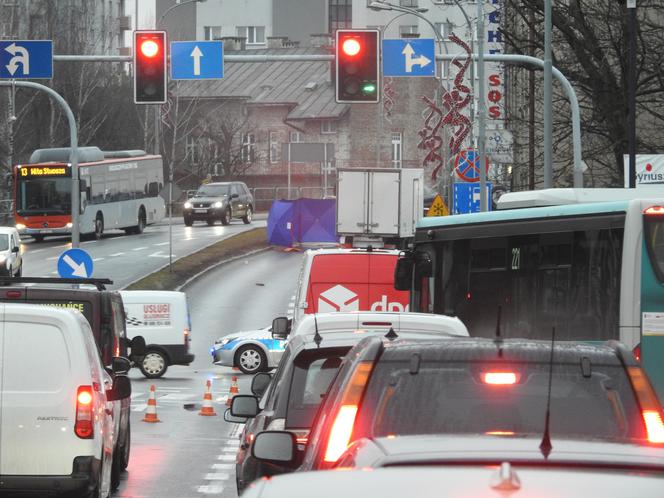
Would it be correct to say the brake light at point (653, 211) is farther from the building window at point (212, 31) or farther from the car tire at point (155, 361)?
the building window at point (212, 31)

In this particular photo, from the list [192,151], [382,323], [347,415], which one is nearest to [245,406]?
[382,323]

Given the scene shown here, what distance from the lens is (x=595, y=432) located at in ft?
19.2

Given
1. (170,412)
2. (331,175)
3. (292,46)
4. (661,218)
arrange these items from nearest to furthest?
(661,218), (170,412), (331,175), (292,46)

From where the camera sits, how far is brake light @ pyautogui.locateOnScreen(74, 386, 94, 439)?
1118 centimetres

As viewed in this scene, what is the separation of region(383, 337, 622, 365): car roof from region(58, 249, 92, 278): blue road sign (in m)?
28.2

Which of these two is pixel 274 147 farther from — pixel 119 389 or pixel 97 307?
pixel 119 389

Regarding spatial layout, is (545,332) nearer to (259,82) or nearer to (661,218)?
(661,218)

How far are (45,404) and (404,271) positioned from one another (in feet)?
35.5

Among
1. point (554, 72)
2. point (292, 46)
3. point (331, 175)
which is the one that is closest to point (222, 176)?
point (331, 175)

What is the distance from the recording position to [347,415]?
6.01 m

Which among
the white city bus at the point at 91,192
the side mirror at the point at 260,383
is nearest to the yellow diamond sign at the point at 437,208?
the white city bus at the point at 91,192

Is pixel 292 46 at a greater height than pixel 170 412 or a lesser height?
greater

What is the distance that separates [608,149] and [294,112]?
76.0m

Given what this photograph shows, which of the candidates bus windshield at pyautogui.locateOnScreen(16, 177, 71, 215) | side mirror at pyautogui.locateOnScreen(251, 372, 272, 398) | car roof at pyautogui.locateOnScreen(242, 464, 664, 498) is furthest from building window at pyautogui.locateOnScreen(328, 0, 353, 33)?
car roof at pyautogui.locateOnScreen(242, 464, 664, 498)
